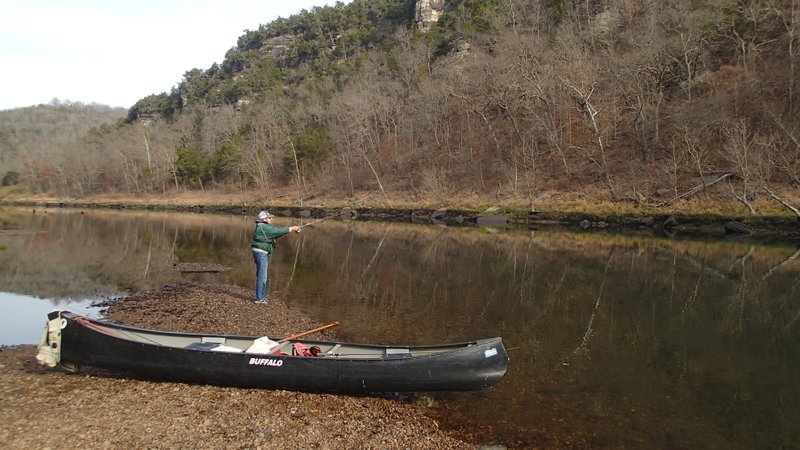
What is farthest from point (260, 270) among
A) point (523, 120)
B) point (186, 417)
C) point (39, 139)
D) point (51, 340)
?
point (39, 139)

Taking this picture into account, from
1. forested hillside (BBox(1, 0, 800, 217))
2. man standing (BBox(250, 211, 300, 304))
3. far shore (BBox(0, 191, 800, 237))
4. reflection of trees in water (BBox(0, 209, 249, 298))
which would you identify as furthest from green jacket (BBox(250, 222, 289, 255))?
forested hillside (BBox(1, 0, 800, 217))

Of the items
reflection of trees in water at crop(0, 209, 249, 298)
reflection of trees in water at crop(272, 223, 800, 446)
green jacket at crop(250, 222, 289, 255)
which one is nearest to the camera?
reflection of trees in water at crop(272, 223, 800, 446)

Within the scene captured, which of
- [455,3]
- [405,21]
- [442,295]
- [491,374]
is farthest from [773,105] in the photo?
[405,21]

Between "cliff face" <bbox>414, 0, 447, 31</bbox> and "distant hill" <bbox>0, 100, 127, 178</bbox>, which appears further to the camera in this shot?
"distant hill" <bbox>0, 100, 127, 178</bbox>

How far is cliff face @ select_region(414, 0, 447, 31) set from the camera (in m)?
107

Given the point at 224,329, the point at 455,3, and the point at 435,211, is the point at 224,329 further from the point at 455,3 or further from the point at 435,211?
the point at 455,3

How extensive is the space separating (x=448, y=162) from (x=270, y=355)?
5593 centimetres

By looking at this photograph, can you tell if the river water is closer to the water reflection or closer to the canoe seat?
the water reflection

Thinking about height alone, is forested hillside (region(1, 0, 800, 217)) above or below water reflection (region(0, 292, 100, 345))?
above

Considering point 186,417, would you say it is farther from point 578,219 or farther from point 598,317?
point 578,219

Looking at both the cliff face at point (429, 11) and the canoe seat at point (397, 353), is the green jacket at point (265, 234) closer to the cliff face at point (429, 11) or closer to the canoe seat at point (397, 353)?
the canoe seat at point (397, 353)

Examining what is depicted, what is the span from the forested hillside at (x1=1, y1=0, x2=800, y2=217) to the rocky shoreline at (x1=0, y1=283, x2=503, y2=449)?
119 ft

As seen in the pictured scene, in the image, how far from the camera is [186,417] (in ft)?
25.5

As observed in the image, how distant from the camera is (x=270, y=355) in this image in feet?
28.2
